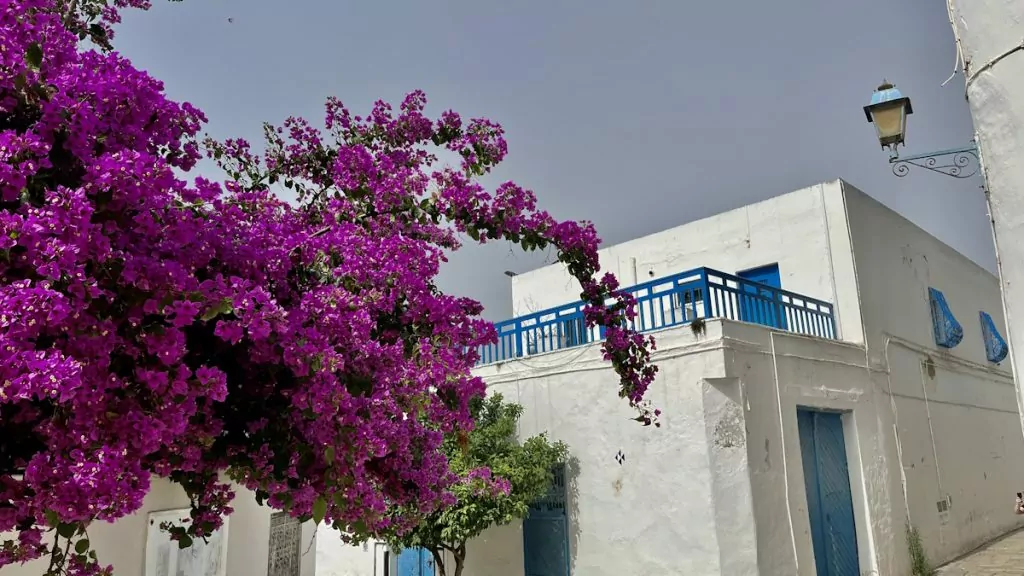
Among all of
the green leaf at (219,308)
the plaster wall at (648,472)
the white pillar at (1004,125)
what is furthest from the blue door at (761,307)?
the green leaf at (219,308)

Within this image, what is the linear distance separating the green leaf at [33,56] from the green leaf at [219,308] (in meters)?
0.84

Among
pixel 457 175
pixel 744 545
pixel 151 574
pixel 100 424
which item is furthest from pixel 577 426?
pixel 100 424

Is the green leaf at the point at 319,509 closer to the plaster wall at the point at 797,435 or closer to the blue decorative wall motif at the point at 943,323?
the plaster wall at the point at 797,435

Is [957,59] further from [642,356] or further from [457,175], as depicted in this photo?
[457,175]

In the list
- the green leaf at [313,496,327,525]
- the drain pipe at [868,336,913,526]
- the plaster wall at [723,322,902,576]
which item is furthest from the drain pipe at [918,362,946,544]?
the green leaf at [313,496,327,525]

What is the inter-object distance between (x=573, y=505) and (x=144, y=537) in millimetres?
5201

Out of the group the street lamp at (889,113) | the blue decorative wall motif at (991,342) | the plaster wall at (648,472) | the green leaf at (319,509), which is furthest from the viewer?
the blue decorative wall motif at (991,342)

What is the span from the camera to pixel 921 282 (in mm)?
12164

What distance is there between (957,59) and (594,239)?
6.41 ft

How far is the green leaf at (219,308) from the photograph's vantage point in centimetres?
187

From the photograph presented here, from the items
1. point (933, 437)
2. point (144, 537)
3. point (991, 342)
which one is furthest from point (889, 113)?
point (991, 342)

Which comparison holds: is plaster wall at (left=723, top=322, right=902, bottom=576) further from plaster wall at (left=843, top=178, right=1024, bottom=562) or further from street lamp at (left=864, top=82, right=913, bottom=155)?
street lamp at (left=864, top=82, right=913, bottom=155)

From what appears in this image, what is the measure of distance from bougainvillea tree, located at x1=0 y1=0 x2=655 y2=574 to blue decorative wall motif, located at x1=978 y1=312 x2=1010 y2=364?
47.1 ft

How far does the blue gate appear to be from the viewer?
9.04 m
